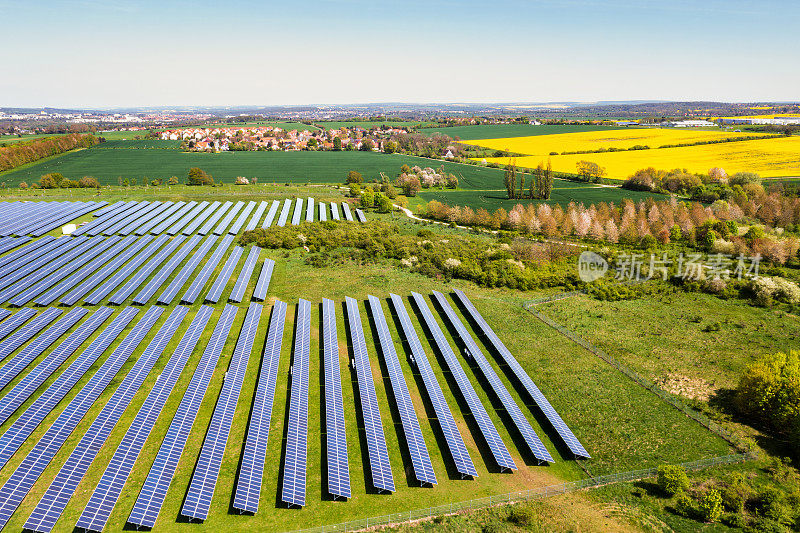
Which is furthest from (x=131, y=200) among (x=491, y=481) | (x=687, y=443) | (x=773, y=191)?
(x=773, y=191)

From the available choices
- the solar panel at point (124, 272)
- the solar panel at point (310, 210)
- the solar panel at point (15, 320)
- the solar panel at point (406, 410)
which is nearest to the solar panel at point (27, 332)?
the solar panel at point (15, 320)

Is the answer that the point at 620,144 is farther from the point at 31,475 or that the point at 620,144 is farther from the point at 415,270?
the point at 31,475

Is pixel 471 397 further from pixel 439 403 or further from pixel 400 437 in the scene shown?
pixel 400 437

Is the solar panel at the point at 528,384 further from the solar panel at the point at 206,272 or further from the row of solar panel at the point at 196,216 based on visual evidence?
the row of solar panel at the point at 196,216

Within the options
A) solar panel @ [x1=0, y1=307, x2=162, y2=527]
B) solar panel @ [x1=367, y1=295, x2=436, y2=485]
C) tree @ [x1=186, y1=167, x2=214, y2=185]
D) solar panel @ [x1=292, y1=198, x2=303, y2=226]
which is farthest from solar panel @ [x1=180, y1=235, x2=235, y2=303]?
tree @ [x1=186, y1=167, x2=214, y2=185]

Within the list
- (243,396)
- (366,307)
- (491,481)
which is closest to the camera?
(491,481)
